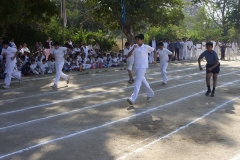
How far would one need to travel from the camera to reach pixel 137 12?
30.0 metres

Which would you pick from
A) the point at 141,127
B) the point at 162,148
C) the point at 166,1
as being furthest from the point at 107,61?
the point at 162,148

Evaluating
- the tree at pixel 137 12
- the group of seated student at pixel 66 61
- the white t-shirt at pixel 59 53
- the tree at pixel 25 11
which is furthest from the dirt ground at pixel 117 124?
the tree at pixel 137 12

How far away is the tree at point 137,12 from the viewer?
29359 millimetres

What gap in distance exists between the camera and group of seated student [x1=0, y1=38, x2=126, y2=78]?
19.2 metres

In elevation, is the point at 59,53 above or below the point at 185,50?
above

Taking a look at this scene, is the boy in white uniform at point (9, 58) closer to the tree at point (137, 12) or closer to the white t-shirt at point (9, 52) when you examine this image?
the white t-shirt at point (9, 52)

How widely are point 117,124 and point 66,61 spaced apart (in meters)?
13.4

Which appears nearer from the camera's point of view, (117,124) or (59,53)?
(117,124)

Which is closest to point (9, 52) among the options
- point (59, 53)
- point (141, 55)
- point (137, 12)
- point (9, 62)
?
point (9, 62)

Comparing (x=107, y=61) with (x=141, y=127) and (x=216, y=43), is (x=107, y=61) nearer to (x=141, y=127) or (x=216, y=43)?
(x=216, y=43)

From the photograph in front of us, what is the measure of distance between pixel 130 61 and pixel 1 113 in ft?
23.6

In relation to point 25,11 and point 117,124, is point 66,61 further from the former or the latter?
point 117,124

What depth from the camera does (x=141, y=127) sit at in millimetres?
8508

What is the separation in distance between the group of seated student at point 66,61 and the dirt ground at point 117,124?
4812 mm
